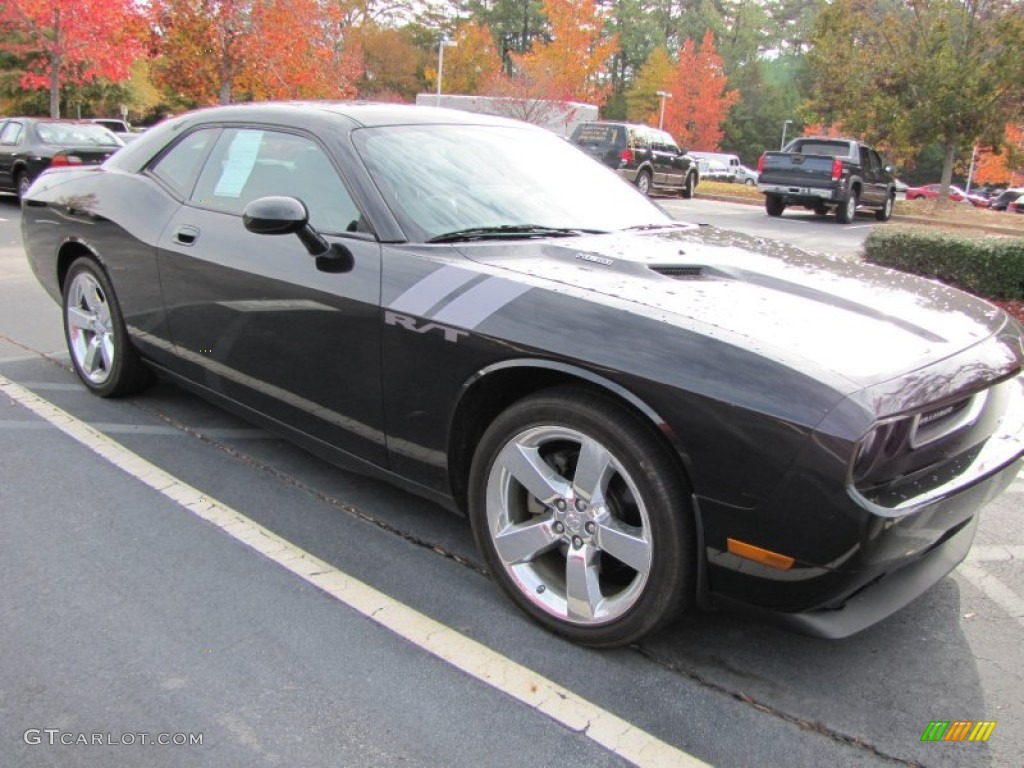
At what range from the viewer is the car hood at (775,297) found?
2.19 m

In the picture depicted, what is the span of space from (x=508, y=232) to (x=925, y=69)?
784 inches

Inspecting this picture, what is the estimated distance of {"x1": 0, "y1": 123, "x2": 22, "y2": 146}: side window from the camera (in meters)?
13.7

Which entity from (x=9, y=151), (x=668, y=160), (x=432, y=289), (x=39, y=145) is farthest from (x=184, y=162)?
(x=668, y=160)

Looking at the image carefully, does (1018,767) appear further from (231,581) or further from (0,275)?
Answer: (0,275)

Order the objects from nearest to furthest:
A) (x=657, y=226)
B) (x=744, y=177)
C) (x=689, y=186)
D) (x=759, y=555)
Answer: (x=759, y=555) < (x=657, y=226) < (x=689, y=186) < (x=744, y=177)

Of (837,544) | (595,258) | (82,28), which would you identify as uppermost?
(82,28)

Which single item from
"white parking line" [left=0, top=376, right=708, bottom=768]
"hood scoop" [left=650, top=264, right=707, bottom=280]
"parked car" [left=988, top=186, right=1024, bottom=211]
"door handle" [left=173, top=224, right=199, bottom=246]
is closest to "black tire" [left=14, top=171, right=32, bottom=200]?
"door handle" [left=173, top=224, right=199, bottom=246]

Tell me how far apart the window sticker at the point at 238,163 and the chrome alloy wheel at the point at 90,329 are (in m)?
1.08

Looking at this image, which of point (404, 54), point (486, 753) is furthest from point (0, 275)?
point (404, 54)

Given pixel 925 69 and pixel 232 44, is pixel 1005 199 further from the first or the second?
pixel 232 44

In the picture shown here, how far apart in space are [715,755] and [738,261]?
5.42ft

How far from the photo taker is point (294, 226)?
289cm

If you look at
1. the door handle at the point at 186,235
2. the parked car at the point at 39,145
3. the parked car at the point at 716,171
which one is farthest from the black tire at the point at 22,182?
the parked car at the point at 716,171

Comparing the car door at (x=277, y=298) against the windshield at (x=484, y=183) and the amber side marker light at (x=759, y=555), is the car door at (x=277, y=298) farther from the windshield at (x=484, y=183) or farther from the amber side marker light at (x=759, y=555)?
the amber side marker light at (x=759, y=555)
